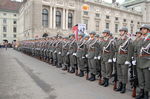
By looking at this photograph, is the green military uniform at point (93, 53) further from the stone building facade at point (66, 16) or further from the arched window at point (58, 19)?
the arched window at point (58, 19)

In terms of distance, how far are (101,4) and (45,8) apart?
1597 centimetres

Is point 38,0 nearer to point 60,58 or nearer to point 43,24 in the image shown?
point 43,24

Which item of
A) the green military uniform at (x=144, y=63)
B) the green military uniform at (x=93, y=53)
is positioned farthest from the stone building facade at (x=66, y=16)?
the green military uniform at (x=144, y=63)

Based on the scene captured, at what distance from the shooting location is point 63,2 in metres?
39.0

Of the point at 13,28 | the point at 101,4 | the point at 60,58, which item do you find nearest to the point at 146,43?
the point at 60,58

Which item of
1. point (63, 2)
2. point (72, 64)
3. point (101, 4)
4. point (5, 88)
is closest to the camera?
point (5, 88)

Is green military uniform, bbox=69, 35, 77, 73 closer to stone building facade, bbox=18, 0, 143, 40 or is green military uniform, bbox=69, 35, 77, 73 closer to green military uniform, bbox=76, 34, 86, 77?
green military uniform, bbox=76, 34, 86, 77

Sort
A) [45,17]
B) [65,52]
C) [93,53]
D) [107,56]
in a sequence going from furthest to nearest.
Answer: [45,17] → [65,52] → [93,53] → [107,56]

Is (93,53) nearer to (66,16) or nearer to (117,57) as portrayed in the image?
(117,57)

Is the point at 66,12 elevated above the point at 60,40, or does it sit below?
above

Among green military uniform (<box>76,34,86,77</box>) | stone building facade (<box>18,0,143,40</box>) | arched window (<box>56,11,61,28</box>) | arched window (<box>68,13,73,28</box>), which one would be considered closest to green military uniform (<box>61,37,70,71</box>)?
green military uniform (<box>76,34,86,77</box>)

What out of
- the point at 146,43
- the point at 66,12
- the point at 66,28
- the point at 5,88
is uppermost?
the point at 66,12

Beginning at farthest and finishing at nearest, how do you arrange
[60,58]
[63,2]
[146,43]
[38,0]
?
[63,2] → [38,0] → [60,58] → [146,43]

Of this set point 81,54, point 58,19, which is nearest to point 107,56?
point 81,54
